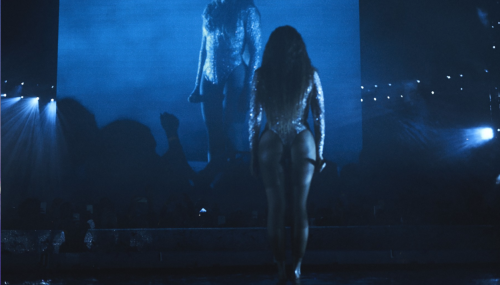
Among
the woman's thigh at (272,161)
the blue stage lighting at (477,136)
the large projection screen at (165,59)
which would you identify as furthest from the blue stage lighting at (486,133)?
the woman's thigh at (272,161)

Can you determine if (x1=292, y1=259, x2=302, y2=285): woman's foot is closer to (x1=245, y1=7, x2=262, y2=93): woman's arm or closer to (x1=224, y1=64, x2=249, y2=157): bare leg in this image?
(x1=224, y1=64, x2=249, y2=157): bare leg

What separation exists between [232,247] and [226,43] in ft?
17.7

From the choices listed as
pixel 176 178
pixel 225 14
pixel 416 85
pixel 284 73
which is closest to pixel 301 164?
pixel 284 73

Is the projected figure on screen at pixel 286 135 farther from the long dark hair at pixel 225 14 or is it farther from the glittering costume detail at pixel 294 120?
the long dark hair at pixel 225 14

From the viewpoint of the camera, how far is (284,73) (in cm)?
302

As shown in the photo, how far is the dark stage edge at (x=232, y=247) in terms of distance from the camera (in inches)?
188

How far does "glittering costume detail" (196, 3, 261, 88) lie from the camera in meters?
9.14

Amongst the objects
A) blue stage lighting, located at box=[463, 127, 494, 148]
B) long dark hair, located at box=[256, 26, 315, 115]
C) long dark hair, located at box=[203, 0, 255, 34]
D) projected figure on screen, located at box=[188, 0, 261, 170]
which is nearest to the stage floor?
long dark hair, located at box=[256, 26, 315, 115]

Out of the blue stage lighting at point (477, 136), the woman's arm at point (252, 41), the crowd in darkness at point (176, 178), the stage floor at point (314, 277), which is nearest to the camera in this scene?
the stage floor at point (314, 277)

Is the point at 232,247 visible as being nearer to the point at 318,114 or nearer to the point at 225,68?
the point at 318,114

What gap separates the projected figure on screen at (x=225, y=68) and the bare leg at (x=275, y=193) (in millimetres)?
6379

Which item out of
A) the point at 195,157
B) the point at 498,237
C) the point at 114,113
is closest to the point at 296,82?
the point at 498,237

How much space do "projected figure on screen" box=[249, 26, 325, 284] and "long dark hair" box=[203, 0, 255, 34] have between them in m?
6.35

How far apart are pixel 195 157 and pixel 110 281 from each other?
18.3ft
